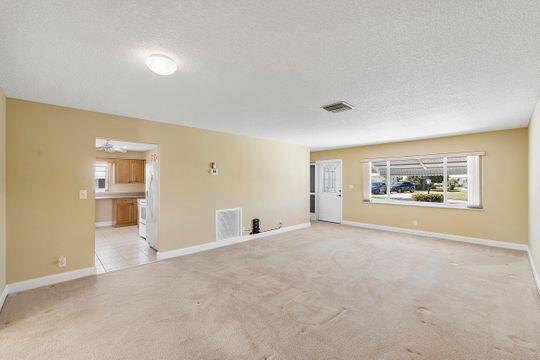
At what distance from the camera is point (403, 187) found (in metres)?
6.49

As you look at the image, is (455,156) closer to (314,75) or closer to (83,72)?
(314,75)

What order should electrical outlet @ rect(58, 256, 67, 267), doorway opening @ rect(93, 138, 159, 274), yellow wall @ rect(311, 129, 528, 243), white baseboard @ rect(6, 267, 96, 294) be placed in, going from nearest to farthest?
white baseboard @ rect(6, 267, 96, 294), electrical outlet @ rect(58, 256, 67, 267), doorway opening @ rect(93, 138, 159, 274), yellow wall @ rect(311, 129, 528, 243)

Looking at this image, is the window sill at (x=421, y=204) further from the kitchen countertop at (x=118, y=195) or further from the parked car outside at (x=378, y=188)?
the kitchen countertop at (x=118, y=195)

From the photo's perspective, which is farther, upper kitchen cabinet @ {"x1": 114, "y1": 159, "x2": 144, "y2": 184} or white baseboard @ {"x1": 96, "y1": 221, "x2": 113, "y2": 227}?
upper kitchen cabinet @ {"x1": 114, "y1": 159, "x2": 144, "y2": 184}

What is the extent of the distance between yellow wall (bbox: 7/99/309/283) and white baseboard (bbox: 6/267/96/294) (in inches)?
2.4

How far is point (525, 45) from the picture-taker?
1.84m

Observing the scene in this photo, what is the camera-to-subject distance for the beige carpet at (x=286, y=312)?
200cm

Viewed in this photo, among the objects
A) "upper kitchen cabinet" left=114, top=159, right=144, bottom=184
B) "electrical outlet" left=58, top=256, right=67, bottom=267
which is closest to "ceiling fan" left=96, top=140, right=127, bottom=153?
"upper kitchen cabinet" left=114, top=159, right=144, bottom=184

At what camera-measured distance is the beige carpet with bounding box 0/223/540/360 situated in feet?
6.55

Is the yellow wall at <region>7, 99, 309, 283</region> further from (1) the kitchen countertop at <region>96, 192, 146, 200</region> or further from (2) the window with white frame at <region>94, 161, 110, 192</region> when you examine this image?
(2) the window with white frame at <region>94, 161, 110, 192</region>

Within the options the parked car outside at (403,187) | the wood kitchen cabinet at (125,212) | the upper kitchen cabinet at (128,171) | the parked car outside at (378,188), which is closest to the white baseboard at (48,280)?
the wood kitchen cabinet at (125,212)

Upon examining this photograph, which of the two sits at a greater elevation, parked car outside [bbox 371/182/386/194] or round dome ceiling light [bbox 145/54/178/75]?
round dome ceiling light [bbox 145/54/178/75]

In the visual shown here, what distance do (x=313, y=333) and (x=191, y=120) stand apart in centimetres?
349

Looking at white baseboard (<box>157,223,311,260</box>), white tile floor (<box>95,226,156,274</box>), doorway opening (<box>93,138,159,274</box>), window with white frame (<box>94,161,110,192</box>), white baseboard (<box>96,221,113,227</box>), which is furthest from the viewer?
window with white frame (<box>94,161,110,192</box>)
